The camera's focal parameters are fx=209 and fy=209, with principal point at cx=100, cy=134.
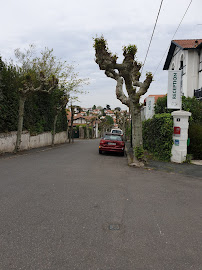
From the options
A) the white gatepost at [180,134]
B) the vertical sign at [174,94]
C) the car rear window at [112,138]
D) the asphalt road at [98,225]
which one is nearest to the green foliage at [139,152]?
the white gatepost at [180,134]

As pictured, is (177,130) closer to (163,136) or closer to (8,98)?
(163,136)

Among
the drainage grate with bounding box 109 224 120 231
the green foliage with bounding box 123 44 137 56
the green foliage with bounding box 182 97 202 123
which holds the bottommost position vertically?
the drainage grate with bounding box 109 224 120 231

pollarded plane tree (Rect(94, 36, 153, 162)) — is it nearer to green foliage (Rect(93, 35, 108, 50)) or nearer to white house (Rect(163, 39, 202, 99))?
green foliage (Rect(93, 35, 108, 50))

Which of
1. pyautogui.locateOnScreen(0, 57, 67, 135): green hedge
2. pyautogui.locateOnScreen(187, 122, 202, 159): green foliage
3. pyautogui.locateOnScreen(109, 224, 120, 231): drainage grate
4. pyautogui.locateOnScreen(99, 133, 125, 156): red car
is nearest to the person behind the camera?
pyautogui.locateOnScreen(109, 224, 120, 231): drainage grate

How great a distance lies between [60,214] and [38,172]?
12.6 ft

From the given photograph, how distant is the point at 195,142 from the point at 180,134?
1.40 meters

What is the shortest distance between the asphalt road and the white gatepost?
3.96m

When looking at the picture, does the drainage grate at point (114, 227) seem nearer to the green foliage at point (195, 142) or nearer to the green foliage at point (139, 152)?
the green foliage at point (139, 152)

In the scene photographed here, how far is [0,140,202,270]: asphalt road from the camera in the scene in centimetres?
251

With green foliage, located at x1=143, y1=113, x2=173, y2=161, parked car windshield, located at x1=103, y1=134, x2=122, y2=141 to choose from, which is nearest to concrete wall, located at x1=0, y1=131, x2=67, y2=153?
parked car windshield, located at x1=103, y1=134, x2=122, y2=141

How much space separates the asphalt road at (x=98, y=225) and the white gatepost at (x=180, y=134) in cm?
396

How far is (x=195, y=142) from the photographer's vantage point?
34.9ft

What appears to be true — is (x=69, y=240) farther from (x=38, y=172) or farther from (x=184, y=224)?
(x=38, y=172)

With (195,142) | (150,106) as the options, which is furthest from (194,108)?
(150,106)
